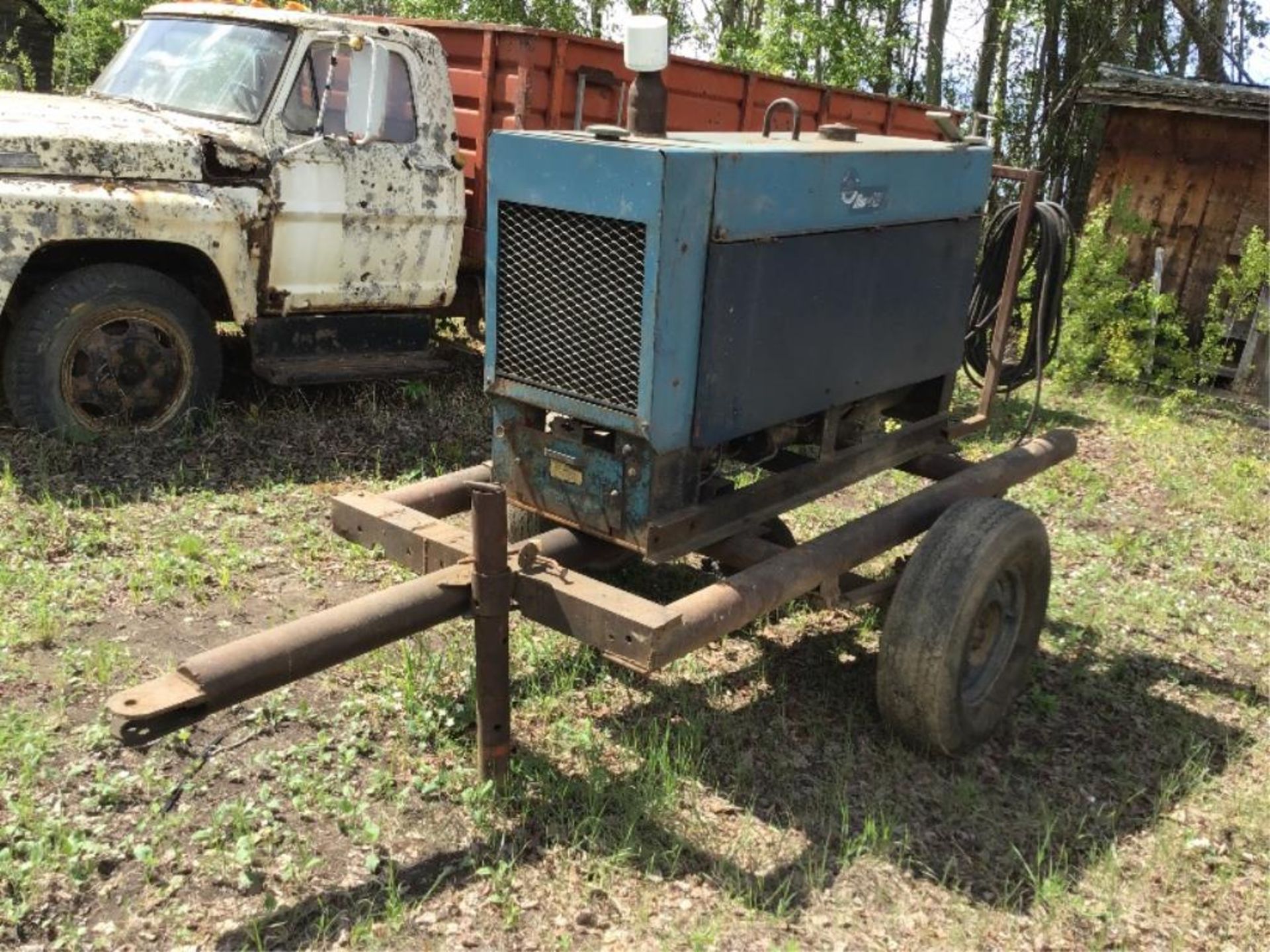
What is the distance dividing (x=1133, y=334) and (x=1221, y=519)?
4.22 meters

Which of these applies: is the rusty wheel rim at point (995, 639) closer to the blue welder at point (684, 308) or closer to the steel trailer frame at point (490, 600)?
the steel trailer frame at point (490, 600)

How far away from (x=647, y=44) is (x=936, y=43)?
1591 cm

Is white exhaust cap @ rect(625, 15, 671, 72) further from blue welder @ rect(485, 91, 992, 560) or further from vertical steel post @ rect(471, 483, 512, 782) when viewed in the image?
vertical steel post @ rect(471, 483, 512, 782)

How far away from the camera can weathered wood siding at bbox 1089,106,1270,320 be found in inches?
441

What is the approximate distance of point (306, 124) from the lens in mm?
6699

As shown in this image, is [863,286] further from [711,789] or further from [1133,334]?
[1133,334]

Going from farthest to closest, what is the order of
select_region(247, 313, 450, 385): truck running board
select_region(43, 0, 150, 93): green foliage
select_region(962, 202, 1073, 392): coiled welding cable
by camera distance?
select_region(43, 0, 150, 93): green foliage < select_region(247, 313, 450, 385): truck running board < select_region(962, 202, 1073, 392): coiled welding cable

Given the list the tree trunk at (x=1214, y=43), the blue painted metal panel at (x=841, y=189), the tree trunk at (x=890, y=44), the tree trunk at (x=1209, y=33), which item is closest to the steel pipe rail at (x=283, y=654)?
the blue painted metal panel at (x=841, y=189)

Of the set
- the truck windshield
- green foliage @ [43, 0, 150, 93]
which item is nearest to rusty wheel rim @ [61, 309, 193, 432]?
the truck windshield

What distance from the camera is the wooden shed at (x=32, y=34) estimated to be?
2120 centimetres

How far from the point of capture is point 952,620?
12.8 feet

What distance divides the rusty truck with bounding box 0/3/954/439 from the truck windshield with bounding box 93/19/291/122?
13 mm

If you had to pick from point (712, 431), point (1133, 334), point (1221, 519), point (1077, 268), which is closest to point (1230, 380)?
point (1133, 334)

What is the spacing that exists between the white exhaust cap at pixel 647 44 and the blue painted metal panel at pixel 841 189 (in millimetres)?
442
